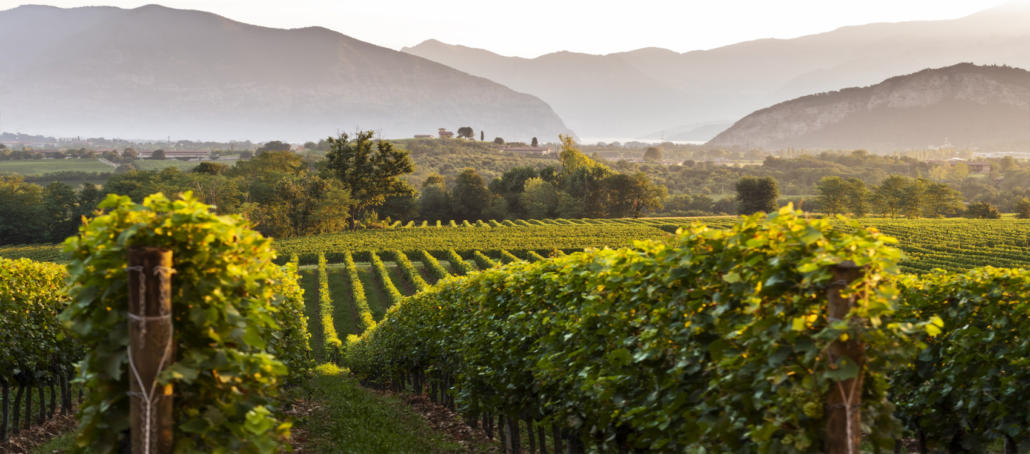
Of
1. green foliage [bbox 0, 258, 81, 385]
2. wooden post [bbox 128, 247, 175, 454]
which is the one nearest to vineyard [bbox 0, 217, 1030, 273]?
green foliage [bbox 0, 258, 81, 385]

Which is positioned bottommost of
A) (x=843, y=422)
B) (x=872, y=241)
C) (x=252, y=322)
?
(x=843, y=422)

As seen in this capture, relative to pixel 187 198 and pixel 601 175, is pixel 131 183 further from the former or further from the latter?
pixel 187 198

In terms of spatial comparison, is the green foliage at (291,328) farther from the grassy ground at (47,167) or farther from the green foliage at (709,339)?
the grassy ground at (47,167)

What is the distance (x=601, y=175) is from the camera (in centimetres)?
11731

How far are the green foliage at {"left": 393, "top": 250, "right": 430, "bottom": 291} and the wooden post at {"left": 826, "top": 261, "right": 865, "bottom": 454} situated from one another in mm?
38812

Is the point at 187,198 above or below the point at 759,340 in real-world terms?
above

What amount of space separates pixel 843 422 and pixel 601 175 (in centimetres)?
11470

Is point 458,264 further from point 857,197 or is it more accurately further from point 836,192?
point 857,197

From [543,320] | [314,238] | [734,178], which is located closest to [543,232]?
[314,238]

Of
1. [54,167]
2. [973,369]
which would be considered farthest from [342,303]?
[54,167]

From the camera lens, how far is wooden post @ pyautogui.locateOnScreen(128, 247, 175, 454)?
3807 mm

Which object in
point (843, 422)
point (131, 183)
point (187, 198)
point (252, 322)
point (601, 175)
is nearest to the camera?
point (843, 422)

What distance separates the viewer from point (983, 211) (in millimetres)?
97750

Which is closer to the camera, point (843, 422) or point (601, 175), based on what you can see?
point (843, 422)
